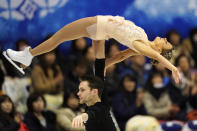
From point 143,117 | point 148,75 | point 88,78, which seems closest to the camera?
point 88,78

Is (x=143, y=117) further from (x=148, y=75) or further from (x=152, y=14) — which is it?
(x=152, y=14)

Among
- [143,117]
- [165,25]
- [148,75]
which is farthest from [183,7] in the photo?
[143,117]

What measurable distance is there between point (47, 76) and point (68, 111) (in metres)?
0.84

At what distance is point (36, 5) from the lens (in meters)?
10.0

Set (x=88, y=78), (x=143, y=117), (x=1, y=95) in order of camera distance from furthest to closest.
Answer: (x=143, y=117)
(x=1, y=95)
(x=88, y=78)

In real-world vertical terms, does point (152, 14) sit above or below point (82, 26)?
above

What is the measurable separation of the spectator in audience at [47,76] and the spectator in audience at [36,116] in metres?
0.52

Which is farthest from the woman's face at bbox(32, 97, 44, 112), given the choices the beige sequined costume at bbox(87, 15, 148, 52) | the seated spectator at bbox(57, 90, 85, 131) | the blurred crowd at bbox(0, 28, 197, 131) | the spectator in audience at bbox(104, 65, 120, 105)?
the beige sequined costume at bbox(87, 15, 148, 52)

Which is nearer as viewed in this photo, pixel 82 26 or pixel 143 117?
pixel 82 26

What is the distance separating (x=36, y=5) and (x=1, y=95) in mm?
1798

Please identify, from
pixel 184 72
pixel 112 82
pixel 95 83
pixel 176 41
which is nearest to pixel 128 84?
pixel 112 82

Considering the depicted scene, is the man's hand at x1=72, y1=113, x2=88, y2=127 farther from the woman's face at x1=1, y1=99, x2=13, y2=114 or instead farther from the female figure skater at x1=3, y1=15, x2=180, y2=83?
the woman's face at x1=1, y1=99, x2=13, y2=114

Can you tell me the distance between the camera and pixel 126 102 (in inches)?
398

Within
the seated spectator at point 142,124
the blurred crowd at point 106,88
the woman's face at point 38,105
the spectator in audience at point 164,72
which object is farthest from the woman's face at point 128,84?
the woman's face at point 38,105
